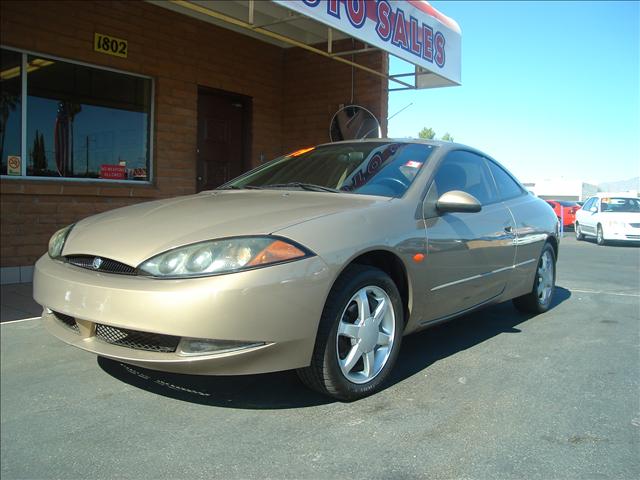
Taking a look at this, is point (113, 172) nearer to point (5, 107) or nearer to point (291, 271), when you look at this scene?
point (5, 107)

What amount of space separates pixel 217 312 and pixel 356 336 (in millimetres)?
848

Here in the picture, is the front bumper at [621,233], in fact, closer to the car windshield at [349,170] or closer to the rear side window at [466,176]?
the rear side window at [466,176]

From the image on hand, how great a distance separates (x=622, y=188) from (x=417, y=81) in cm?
1148

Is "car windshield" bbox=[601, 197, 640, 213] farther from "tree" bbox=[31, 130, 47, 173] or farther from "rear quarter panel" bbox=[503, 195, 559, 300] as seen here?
"tree" bbox=[31, 130, 47, 173]

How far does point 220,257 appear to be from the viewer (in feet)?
8.64

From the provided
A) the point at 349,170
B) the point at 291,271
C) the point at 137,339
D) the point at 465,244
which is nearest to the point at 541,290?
the point at 465,244

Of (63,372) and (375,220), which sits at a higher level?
(375,220)

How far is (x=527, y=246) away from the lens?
188 inches

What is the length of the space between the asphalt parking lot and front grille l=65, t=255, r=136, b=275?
2.54 ft

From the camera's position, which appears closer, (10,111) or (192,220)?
(192,220)

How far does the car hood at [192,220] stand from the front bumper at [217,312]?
0.19 metres

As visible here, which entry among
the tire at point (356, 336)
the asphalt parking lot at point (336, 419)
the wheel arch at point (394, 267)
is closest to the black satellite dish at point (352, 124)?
the asphalt parking lot at point (336, 419)

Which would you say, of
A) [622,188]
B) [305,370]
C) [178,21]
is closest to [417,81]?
[178,21]

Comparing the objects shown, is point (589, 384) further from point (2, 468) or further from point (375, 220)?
point (2, 468)
